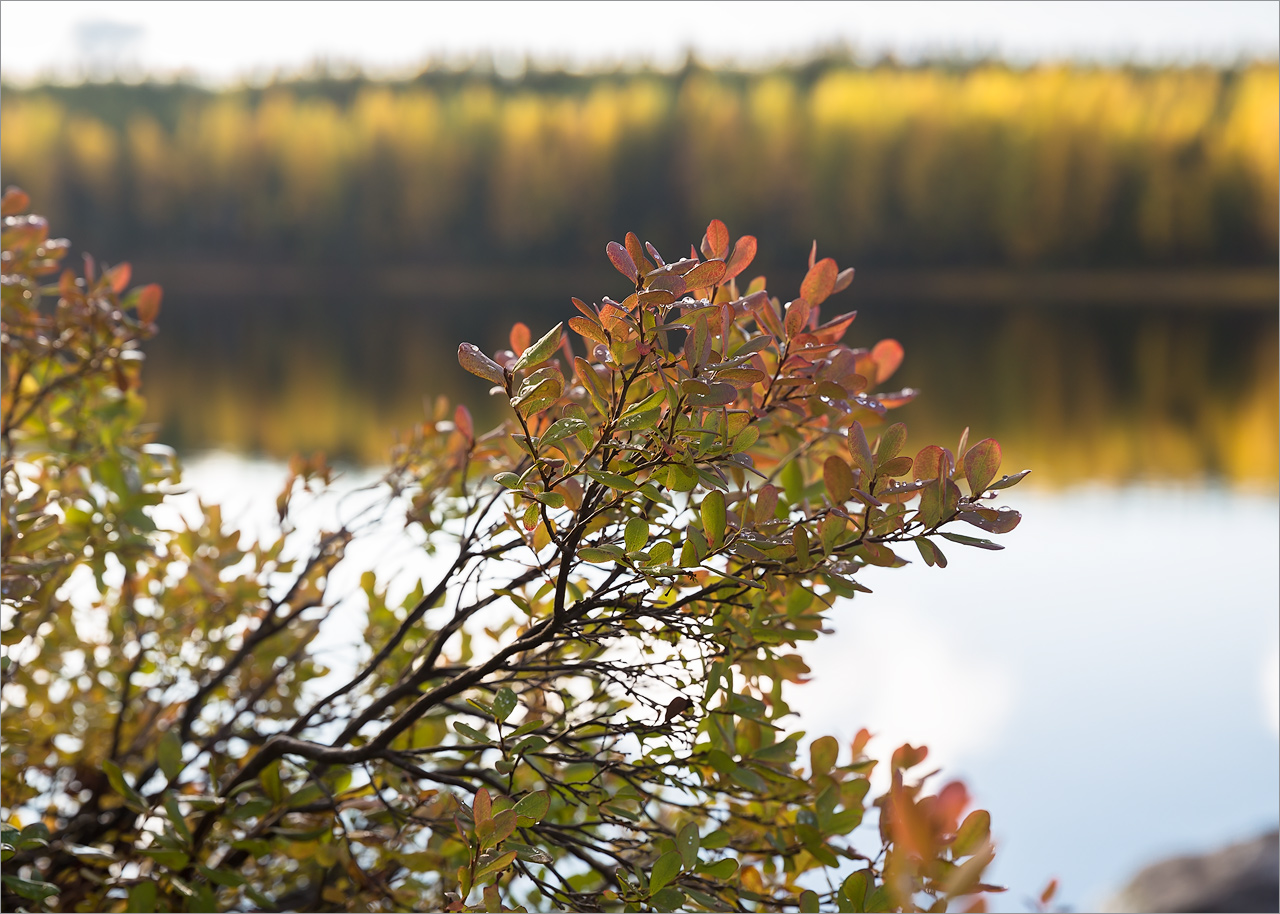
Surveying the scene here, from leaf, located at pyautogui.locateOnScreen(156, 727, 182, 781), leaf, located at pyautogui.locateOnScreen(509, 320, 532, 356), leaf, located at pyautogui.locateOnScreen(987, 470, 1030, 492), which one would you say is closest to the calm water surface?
leaf, located at pyautogui.locateOnScreen(156, 727, 182, 781)

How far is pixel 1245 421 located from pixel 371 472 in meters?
12.0

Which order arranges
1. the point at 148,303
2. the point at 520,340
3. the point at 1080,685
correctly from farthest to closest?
1. the point at 1080,685
2. the point at 148,303
3. the point at 520,340

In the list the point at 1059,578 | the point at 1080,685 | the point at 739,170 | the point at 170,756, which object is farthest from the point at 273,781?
the point at 739,170

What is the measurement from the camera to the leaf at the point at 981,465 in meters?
0.96

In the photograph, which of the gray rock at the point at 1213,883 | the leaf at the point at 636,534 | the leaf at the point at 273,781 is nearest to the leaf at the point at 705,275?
the leaf at the point at 636,534

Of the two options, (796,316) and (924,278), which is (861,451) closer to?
(796,316)

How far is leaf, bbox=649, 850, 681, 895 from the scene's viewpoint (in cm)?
98

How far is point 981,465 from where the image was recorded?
0.97m

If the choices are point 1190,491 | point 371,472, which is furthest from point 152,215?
point 1190,491

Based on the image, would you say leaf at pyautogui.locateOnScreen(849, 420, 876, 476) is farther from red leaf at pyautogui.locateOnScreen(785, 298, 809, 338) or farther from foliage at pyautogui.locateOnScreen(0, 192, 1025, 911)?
red leaf at pyautogui.locateOnScreen(785, 298, 809, 338)

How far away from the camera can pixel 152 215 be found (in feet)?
146

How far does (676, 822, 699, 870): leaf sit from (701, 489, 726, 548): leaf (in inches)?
11.0

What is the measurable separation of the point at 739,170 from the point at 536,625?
1617 inches

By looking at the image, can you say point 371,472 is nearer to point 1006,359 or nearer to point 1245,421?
point 1245,421
